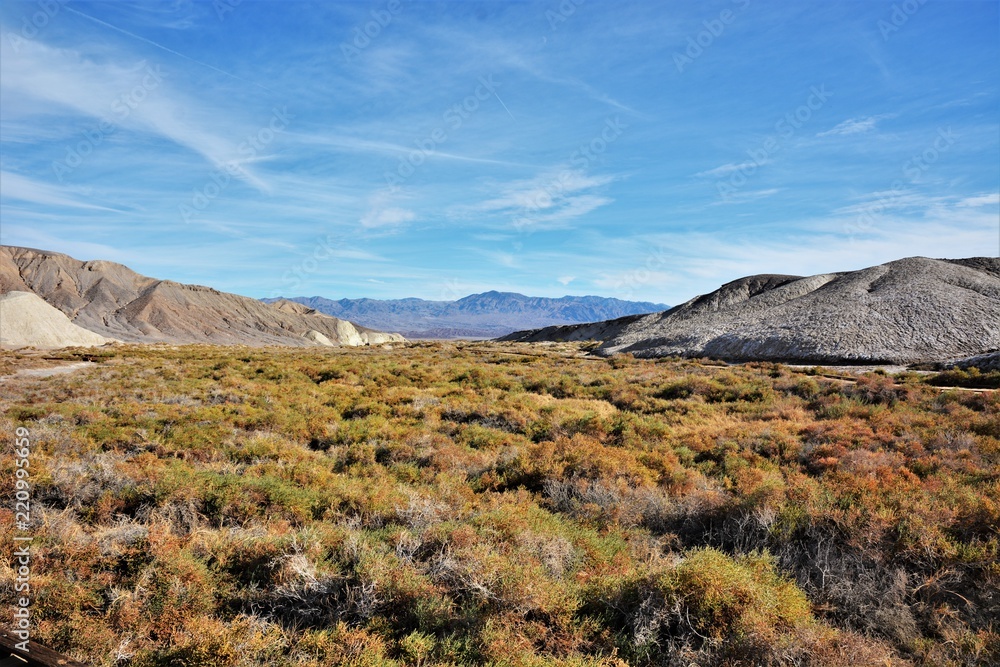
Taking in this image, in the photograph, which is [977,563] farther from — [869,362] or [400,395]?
[869,362]

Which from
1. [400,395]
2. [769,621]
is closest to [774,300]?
[400,395]

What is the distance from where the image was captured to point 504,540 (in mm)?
6719

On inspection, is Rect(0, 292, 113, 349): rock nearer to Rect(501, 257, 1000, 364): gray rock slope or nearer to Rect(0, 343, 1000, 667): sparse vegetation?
Rect(0, 343, 1000, 667): sparse vegetation

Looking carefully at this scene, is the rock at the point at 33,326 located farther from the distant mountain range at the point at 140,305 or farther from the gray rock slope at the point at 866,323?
the gray rock slope at the point at 866,323

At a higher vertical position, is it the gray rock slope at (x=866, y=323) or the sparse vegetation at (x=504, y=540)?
the gray rock slope at (x=866, y=323)

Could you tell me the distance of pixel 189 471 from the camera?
8.67 meters

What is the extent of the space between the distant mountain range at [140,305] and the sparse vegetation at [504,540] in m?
122

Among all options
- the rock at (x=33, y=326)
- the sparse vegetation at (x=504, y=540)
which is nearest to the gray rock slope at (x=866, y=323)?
the sparse vegetation at (x=504, y=540)

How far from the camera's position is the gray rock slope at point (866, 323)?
1325 inches

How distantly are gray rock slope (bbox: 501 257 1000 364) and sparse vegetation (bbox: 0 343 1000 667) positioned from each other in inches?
996

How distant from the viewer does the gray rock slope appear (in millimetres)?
33656

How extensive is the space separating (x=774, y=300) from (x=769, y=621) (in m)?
63.1

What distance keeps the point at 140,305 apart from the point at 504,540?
507ft

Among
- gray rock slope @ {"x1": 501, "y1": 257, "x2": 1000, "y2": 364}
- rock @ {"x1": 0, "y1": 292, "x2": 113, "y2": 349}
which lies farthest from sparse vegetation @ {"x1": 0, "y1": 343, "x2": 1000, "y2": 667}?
rock @ {"x1": 0, "y1": 292, "x2": 113, "y2": 349}
